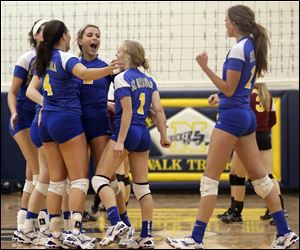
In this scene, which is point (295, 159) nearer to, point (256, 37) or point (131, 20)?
point (131, 20)

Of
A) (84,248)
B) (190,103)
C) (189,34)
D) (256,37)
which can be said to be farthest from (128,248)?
(190,103)

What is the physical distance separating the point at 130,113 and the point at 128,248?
3.53 ft

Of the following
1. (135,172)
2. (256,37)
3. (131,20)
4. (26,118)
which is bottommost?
(135,172)

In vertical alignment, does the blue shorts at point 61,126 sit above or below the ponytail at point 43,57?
below

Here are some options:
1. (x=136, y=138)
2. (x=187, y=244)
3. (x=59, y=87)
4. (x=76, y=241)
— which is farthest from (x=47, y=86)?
(x=187, y=244)

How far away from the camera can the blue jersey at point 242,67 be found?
5527mm

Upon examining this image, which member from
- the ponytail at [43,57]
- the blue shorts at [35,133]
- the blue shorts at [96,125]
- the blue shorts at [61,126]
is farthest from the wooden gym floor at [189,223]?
the ponytail at [43,57]

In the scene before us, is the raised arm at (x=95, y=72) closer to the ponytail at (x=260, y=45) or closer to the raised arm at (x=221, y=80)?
the raised arm at (x=221, y=80)

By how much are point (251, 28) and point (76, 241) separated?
6.47ft

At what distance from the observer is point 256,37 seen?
5715 mm

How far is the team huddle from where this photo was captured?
5.59 meters

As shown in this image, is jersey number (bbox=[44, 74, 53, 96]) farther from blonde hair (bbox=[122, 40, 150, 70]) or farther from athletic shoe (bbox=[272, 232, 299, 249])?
athletic shoe (bbox=[272, 232, 299, 249])

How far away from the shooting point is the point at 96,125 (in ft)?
19.7

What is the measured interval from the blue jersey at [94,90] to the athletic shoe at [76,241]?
37.8 inches
